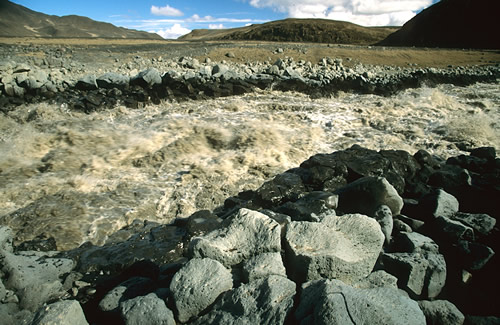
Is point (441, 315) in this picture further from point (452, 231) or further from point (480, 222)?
point (480, 222)

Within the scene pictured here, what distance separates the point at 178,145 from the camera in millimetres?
7066

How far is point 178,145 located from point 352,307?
Answer: 566 centimetres

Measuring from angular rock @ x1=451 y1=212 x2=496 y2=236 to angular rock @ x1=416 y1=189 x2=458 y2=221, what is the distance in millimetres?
169

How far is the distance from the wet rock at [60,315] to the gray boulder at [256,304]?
790mm

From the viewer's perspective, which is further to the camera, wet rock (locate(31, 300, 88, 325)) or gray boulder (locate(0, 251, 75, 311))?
gray boulder (locate(0, 251, 75, 311))

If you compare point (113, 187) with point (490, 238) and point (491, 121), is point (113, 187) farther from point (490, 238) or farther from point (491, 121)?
point (491, 121)

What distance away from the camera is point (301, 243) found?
2664mm

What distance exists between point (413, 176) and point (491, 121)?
5.73m

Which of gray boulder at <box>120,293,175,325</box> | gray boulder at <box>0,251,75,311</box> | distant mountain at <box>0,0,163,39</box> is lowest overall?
gray boulder at <box>0,251,75,311</box>

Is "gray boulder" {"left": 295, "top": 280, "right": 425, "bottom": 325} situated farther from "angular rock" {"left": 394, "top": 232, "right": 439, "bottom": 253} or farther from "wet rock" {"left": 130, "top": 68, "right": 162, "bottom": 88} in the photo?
"wet rock" {"left": 130, "top": 68, "right": 162, "bottom": 88}

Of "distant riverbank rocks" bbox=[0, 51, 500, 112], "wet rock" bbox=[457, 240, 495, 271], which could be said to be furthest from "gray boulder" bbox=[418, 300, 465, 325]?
"distant riverbank rocks" bbox=[0, 51, 500, 112]

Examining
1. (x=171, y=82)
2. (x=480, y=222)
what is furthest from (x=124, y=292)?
(x=171, y=82)

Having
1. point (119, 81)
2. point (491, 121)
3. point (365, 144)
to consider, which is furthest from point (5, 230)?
point (491, 121)

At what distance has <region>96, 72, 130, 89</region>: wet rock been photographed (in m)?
9.77
